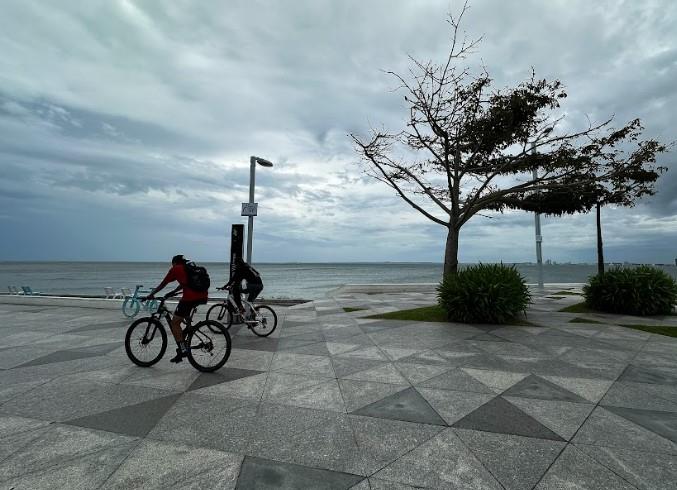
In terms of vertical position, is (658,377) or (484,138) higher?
(484,138)

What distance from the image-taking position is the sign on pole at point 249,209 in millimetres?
11602

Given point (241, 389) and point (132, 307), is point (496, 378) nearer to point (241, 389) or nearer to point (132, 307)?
point (241, 389)

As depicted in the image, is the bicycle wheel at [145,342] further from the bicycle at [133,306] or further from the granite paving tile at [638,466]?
the bicycle at [133,306]

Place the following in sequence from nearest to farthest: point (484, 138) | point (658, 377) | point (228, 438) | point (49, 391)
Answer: point (228, 438), point (49, 391), point (658, 377), point (484, 138)

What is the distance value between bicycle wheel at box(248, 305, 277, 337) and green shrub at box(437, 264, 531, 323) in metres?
5.16

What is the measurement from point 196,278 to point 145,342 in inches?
61.9

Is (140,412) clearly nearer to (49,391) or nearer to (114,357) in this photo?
(49,391)

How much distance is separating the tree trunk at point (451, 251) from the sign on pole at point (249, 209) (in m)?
7.00

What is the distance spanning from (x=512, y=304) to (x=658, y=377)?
189 inches

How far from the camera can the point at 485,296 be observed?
10.3 m

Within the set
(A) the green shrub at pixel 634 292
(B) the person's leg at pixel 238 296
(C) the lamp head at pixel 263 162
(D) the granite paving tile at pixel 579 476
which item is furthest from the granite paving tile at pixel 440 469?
(A) the green shrub at pixel 634 292

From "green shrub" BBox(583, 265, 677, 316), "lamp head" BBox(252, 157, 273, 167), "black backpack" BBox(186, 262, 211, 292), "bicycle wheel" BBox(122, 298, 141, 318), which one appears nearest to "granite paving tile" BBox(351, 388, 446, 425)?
"black backpack" BBox(186, 262, 211, 292)

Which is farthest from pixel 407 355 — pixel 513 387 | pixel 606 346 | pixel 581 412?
pixel 606 346

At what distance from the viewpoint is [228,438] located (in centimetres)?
359
